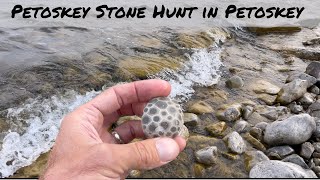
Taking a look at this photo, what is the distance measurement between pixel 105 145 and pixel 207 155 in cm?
373

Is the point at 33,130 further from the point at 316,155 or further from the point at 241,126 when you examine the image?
the point at 316,155

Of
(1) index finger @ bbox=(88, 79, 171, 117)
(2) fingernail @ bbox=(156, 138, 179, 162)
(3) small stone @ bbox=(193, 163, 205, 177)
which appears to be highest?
(1) index finger @ bbox=(88, 79, 171, 117)

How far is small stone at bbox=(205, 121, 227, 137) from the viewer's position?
6.93 meters

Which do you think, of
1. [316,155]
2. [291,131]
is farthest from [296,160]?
[291,131]

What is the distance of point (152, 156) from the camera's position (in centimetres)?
282

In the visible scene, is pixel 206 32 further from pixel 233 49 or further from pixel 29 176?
pixel 29 176

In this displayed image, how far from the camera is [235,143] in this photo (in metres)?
6.49

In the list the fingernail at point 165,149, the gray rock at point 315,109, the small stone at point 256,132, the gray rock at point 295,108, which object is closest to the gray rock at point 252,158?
the small stone at point 256,132

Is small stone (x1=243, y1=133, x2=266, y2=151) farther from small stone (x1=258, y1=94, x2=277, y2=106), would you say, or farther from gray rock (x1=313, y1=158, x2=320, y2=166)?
small stone (x1=258, y1=94, x2=277, y2=106)

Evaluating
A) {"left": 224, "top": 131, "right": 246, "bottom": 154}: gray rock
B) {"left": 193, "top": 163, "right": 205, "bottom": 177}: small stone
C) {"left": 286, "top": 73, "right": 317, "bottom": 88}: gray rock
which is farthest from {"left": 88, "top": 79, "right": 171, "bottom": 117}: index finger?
{"left": 286, "top": 73, "right": 317, "bottom": 88}: gray rock

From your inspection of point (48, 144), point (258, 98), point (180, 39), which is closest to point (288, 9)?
point (180, 39)

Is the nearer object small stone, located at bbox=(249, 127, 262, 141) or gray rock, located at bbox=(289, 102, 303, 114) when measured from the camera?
small stone, located at bbox=(249, 127, 262, 141)

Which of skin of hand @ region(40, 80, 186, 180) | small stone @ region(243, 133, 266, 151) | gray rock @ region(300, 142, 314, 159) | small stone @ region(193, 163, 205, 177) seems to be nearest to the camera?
skin of hand @ region(40, 80, 186, 180)

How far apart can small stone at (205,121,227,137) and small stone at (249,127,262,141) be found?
19.5 inches
